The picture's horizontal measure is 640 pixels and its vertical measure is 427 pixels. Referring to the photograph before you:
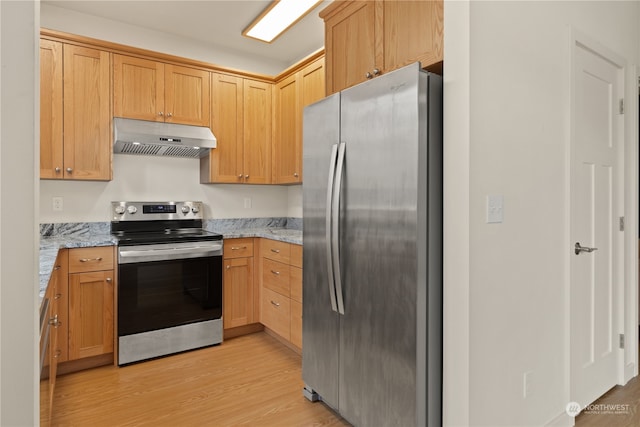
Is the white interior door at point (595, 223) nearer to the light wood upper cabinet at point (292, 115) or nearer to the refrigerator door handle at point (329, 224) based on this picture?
the refrigerator door handle at point (329, 224)

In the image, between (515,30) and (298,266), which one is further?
(298,266)

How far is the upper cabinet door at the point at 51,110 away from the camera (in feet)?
9.41

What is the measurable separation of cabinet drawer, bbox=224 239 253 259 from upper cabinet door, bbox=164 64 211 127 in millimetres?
1147

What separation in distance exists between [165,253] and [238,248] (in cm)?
65

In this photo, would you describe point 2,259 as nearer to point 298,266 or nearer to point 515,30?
point 515,30

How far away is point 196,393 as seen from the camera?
2465mm

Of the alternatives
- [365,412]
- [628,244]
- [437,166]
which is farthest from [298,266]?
[628,244]

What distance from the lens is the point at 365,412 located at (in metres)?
1.90

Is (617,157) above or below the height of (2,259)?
above

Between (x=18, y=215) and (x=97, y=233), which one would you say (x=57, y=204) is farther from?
(x=18, y=215)

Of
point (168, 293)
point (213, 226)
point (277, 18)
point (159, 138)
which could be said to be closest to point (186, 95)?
point (159, 138)

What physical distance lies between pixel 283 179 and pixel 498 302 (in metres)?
2.53

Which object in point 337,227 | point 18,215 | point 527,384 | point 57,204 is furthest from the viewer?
point 57,204

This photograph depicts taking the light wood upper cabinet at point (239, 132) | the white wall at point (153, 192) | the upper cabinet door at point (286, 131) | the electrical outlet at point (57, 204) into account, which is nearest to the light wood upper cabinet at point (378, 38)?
the upper cabinet door at point (286, 131)
